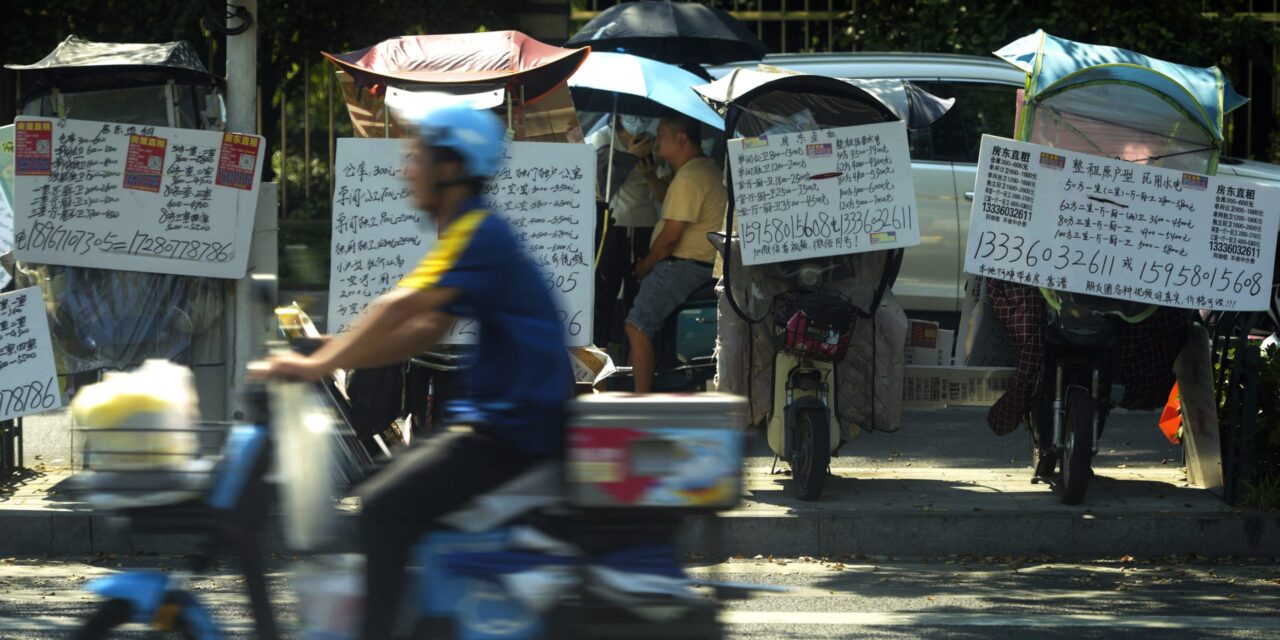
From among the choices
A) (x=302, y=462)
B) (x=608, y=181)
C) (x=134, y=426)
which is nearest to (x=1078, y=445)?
(x=608, y=181)

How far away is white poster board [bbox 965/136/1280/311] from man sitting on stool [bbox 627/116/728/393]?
1.62m

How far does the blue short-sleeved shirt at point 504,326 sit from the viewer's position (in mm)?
3691

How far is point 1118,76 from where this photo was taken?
23.4 ft

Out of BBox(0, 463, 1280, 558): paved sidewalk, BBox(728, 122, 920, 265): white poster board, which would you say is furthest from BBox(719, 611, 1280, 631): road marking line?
BBox(728, 122, 920, 265): white poster board

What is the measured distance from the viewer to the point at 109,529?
685cm

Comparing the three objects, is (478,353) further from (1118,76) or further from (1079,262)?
(1118,76)

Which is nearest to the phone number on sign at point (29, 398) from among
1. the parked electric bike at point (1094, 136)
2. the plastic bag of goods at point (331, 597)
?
the plastic bag of goods at point (331, 597)

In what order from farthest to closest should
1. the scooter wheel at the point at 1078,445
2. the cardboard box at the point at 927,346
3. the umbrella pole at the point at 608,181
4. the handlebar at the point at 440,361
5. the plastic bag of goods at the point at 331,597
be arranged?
the umbrella pole at the point at 608,181
the cardboard box at the point at 927,346
the handlebar at the point at 440,361
the scooter wheel at the point at 1078,445
the plastic bag of goods at the point at 331,597

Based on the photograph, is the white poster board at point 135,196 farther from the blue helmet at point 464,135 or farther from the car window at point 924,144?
the car window at point 924,144

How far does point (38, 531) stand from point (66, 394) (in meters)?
0.98

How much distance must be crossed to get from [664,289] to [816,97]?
54.8 inches

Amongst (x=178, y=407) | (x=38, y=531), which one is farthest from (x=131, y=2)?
(x=178, y=407)

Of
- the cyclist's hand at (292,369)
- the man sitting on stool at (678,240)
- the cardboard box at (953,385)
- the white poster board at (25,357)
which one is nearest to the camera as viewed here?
the cyclist's hand at (292,369)

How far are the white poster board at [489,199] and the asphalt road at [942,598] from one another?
157 centimetres
